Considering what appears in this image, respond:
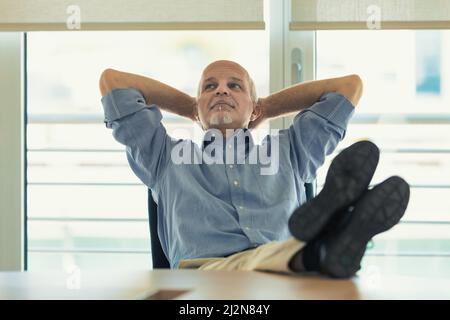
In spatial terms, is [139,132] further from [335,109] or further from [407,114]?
[407,114]

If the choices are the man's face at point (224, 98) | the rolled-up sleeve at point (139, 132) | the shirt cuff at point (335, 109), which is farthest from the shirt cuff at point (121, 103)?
the shirt cuff at point (335, 109)

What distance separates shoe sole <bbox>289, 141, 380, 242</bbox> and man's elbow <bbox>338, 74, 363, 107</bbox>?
3.04 feet

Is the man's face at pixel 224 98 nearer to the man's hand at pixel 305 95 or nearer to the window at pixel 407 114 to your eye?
the man's hand at pixel 305 95

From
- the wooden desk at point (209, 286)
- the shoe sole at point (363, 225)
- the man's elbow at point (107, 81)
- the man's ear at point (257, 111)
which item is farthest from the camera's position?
the man's ear at point (257, 111)

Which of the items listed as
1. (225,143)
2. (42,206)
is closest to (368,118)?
(225,143)

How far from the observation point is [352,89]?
240 centimetres

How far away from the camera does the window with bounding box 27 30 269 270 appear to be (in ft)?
9.77

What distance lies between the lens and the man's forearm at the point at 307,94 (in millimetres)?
2410

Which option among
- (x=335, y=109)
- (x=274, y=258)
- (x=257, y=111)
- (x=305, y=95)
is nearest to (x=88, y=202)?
(x=257, y=111)

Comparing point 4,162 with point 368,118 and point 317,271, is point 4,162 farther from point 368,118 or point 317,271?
point 317,271

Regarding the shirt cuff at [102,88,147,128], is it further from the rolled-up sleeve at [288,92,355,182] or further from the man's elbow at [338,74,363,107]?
the man's elbow at [338,74,363,107]

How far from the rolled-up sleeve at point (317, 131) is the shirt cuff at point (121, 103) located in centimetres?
47

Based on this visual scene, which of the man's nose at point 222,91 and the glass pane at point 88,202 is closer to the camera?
the man's nose at point 222,91

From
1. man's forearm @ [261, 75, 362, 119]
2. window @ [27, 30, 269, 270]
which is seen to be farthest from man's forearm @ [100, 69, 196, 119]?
window @ [27, 30, 269, 270]
